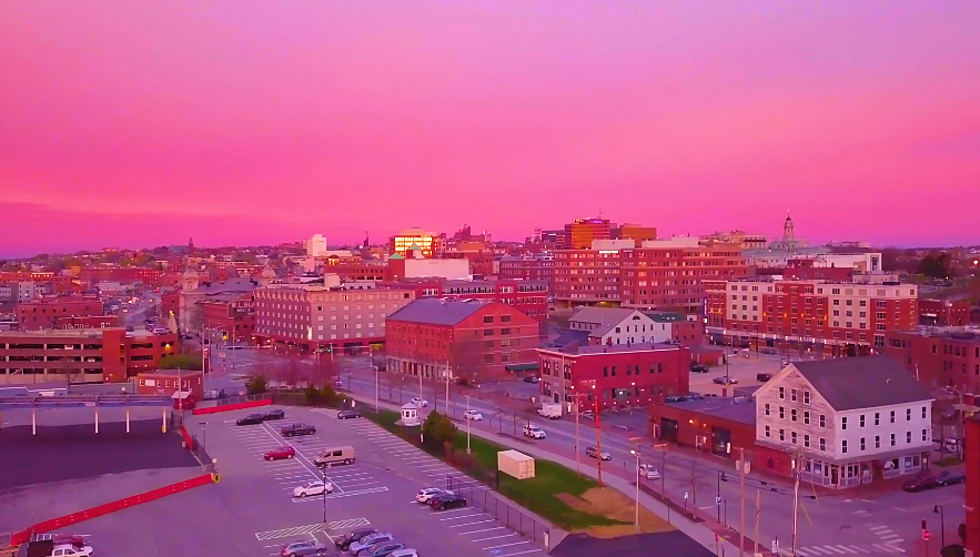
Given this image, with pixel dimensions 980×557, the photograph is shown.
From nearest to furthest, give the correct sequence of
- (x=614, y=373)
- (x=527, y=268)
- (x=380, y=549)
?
(x=380, y=549), (x=614, y=373), (x=527, y=268)

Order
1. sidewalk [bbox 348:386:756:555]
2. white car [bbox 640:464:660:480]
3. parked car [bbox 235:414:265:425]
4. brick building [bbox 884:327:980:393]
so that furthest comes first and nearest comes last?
1. brick building [bbox 884:327:980:393]
2. parked car [bbox 235:414:265:425]
3. white car [bbox 640:464:660:480]
4. sidewalk [bbox 348:386:756:555]

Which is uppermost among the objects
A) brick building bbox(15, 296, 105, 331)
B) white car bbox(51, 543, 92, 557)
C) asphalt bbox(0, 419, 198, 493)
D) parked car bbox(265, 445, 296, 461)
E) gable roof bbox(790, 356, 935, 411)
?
gable roof bbox(790, 356, 935, 411)

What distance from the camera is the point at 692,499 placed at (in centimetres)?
2552

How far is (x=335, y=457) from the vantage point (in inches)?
1212

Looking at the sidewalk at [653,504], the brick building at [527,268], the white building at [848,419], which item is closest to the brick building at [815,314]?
the white building at [848,419]

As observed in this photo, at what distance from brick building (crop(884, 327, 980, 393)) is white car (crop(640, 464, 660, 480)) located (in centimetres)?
2230

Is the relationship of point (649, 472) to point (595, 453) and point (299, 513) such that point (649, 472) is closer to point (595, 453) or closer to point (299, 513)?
point (595, 453)

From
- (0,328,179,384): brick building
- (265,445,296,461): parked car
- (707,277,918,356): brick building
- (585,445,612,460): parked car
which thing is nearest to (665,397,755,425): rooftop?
(585,445,612,460): parked car

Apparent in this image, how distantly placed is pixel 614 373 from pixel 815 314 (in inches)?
1187

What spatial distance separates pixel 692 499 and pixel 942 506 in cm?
681

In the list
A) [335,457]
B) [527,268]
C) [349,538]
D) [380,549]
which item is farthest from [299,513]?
[527,268]

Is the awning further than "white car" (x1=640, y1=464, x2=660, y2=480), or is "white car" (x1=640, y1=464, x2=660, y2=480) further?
the awning

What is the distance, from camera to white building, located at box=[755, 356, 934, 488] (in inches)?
1065

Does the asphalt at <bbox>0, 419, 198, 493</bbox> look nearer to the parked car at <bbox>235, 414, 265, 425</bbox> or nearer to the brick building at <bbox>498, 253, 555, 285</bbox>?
the parked car at <bbox>235, 414, 265, 425</bbox>
